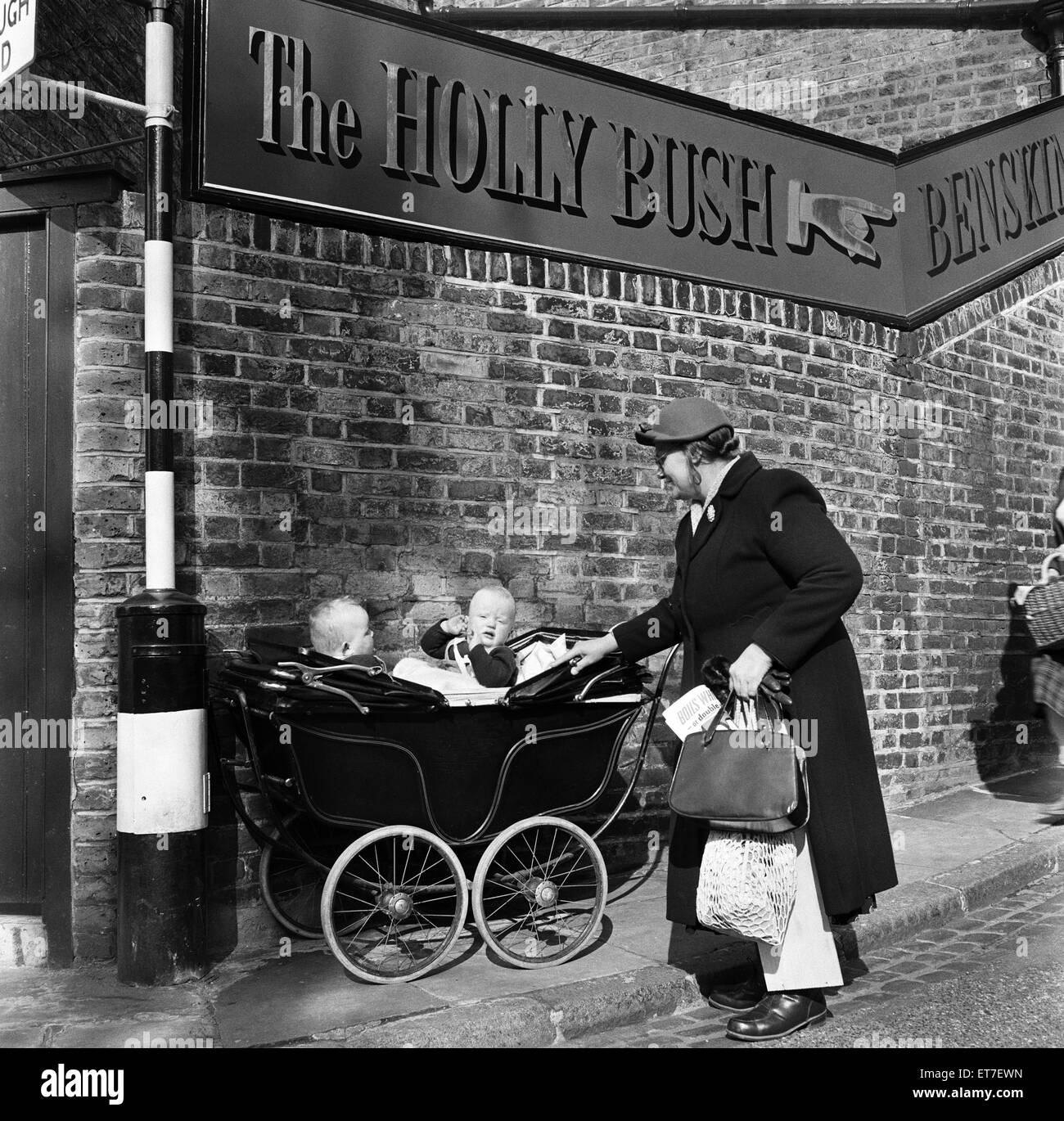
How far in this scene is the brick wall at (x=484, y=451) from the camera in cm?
450

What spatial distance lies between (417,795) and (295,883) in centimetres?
100

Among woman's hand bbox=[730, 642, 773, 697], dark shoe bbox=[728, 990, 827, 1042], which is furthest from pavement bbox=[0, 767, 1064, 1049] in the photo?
woman's hand bbox=[730, 642, 773, 697]

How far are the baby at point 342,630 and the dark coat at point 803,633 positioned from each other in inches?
54.5

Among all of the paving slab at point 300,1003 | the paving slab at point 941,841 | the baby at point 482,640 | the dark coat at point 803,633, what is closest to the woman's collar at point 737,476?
the dark coat at point 803,633

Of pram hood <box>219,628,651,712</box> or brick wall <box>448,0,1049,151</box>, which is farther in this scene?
brick wall <box>448,0,1049,151</box>

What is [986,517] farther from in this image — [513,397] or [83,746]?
[83,746]

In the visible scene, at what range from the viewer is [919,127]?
9508 millimetres

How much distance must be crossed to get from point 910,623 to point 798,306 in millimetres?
2171

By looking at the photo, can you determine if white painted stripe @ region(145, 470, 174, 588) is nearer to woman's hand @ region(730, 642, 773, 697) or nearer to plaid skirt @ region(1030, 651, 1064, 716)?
woman's hand @ region(730, 642, 773, 697)

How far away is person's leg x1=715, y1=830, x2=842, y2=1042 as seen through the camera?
11.9 ft

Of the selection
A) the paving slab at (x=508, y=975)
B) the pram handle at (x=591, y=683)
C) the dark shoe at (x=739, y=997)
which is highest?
the pram handle at (x=591, y=683)

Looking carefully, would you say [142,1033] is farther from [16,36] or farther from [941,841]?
[941,841]


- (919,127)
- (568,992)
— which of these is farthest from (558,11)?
(568,992)

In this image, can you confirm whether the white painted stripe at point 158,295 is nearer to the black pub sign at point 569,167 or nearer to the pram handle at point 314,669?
the black pub sign at point 569,167
